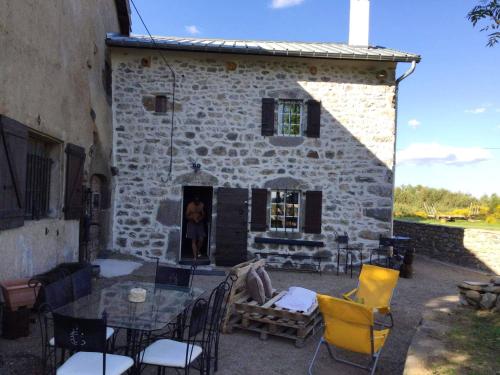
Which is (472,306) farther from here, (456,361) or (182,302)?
(182,302)

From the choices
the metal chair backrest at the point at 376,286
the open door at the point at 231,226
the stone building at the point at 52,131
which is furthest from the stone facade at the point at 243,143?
the metal chair backrest at the point at 376,286

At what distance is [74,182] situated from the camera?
20.7ft

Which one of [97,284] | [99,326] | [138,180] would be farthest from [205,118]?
[99,326]

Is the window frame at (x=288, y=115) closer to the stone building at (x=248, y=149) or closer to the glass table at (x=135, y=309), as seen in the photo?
the stone building at (x=248, y=149)

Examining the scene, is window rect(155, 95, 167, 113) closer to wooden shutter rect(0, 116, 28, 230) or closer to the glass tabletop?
wooden shutter rect(0, 116, 28, 230)

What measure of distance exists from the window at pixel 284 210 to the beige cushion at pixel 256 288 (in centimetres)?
375

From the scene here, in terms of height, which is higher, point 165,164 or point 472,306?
point 165,164

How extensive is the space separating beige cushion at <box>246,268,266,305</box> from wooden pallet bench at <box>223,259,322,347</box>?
0.22ft

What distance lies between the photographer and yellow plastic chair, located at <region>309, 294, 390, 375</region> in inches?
134

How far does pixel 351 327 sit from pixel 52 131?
4536mm

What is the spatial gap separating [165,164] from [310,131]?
3103 millimetres

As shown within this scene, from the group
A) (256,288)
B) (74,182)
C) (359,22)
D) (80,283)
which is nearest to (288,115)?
(359,22)

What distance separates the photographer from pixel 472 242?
966 centimetres

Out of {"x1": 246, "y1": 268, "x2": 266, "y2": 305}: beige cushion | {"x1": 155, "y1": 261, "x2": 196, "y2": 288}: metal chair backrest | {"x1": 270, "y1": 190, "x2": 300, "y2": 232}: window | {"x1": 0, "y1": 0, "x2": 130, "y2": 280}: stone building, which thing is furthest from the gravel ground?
{"x1": 270, "y1": 190, "x2": 300, "y2": 232}: window
